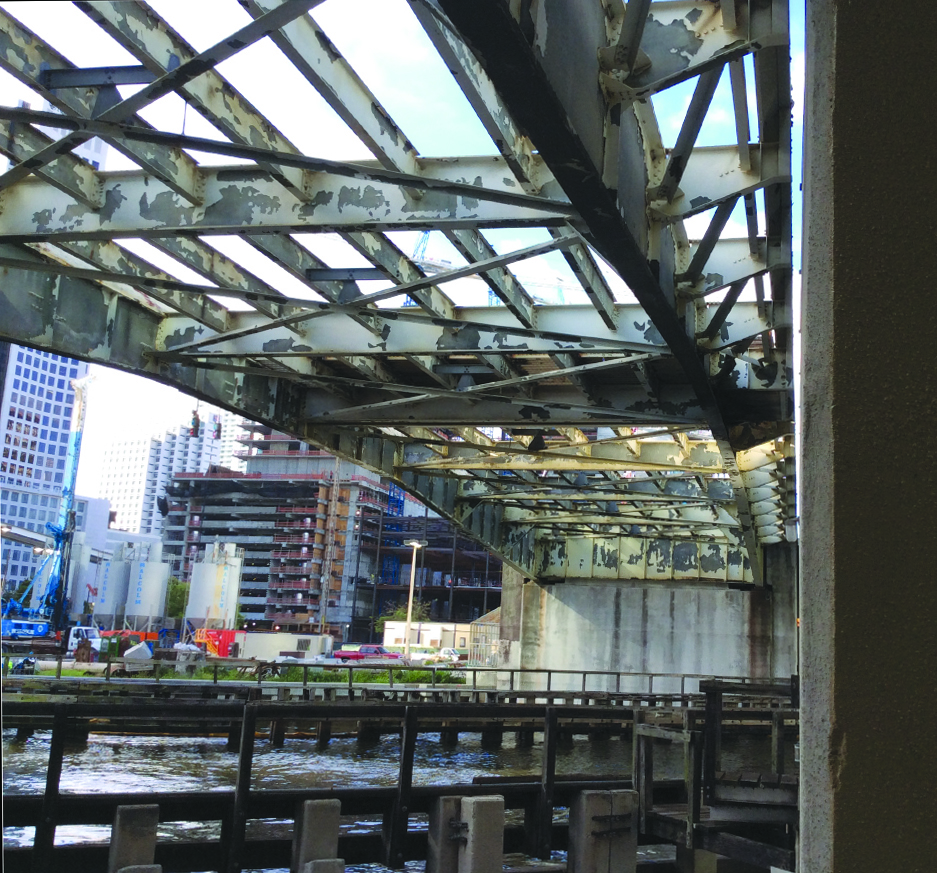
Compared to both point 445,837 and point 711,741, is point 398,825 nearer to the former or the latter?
point 445,837

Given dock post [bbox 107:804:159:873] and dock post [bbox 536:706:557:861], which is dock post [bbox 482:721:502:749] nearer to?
dock post [bbox 536:706:557:861]

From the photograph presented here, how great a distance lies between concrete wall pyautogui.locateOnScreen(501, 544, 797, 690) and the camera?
33.1m

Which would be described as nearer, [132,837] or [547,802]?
[132,837]

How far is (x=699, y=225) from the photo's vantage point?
11.1 metres

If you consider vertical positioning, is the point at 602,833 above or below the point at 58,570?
below

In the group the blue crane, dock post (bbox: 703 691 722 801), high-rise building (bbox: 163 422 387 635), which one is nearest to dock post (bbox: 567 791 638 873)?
dock post (bbox: 703 691 722 801)

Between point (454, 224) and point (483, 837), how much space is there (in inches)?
221

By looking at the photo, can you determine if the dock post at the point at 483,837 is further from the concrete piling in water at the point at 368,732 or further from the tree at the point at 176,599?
the tree at the point at 176,599

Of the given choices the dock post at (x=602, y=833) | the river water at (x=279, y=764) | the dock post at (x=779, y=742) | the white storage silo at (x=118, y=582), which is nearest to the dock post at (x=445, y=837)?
the river water at (x=279, y=764)

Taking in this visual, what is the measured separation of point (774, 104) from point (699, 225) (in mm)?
3501

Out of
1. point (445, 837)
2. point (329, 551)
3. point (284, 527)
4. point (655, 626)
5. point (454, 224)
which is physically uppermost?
point (284, 527)

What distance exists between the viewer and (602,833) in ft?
33.1

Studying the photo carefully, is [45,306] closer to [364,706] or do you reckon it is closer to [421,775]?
[364,706]

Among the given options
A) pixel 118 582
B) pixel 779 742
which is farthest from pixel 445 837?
pixel 118 582
